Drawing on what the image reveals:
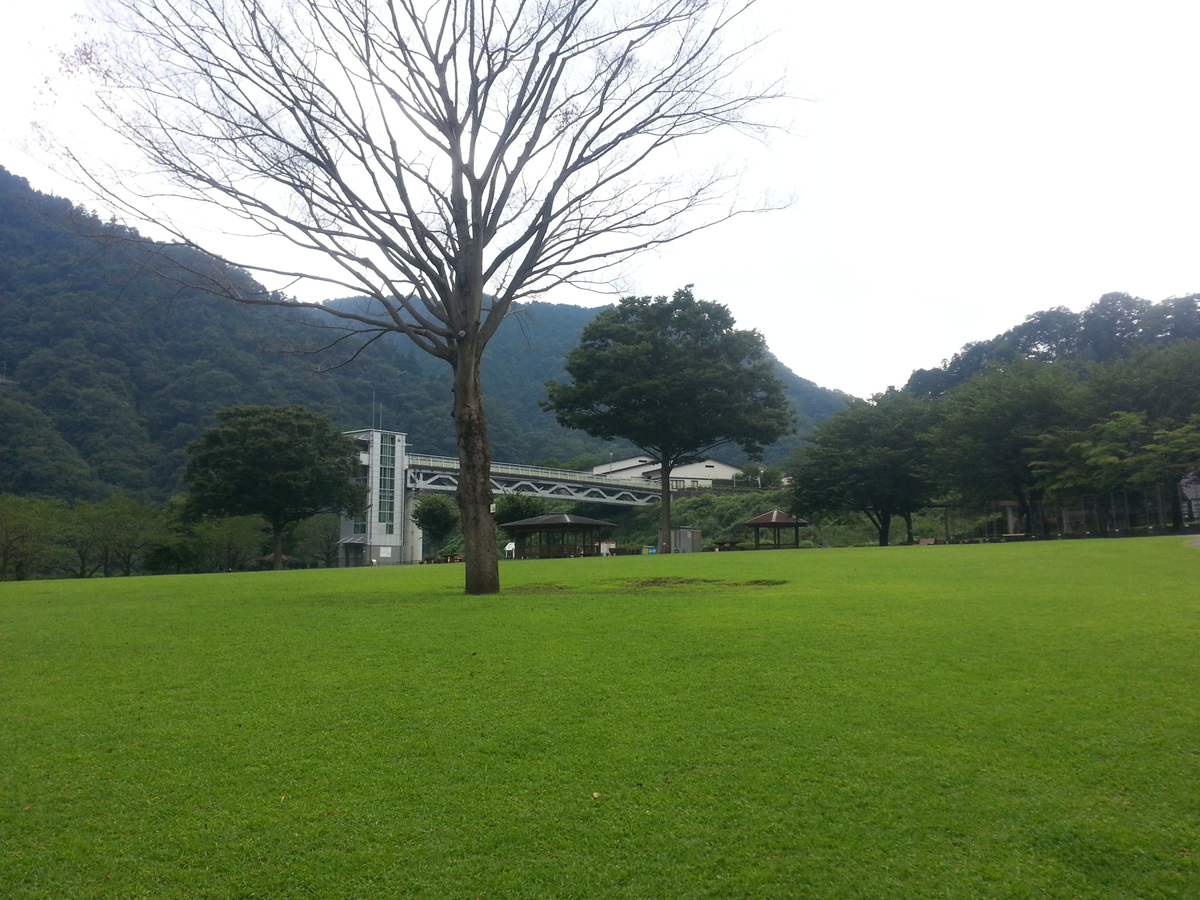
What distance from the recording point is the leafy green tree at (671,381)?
35.0 meters

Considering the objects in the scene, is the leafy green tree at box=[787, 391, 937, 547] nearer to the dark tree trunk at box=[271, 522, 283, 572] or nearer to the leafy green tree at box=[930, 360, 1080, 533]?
the leafy green tree at box=[930, 360, 1080, 533]

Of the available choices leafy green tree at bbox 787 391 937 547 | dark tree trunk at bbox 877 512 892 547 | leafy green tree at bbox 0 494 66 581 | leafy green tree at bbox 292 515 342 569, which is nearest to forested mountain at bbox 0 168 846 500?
leafy green tree at bbox 787 391 937 547

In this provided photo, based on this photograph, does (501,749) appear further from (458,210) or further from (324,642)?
(458,210)

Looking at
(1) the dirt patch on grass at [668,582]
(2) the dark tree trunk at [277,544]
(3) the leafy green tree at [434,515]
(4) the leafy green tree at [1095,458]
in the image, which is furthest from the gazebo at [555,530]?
(1) the dirt patch on grass at [668,582]

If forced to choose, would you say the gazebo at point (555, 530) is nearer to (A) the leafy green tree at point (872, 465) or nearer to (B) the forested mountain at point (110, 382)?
(B) the forested mountain at point (110, 382)

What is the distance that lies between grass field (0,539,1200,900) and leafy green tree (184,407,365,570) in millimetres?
37329

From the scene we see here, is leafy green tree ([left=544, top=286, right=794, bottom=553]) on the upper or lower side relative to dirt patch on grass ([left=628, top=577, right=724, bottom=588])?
upper

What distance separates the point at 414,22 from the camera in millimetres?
11680

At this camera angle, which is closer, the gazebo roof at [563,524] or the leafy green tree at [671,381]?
the leafy green tree at [671,381]

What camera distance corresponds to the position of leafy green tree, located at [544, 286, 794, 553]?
35000 mm

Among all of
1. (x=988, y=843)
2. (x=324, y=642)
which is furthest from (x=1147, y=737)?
(x=324, y=642)

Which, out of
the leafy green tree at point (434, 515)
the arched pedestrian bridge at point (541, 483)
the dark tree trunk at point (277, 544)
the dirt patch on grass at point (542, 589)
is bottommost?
the dirt patch on grass at point (542, 589)

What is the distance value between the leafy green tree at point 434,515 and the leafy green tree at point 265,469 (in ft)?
51.4

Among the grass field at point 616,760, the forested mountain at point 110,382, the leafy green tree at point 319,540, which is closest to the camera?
the grass field at point 616,760
